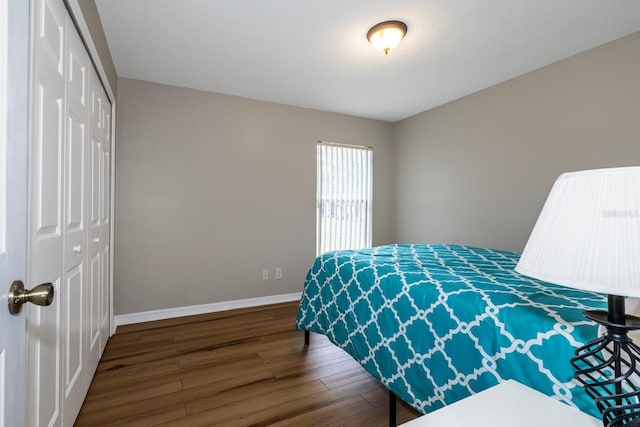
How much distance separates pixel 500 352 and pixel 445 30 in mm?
2149

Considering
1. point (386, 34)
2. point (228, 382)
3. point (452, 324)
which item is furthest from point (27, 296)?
point (386, 34)

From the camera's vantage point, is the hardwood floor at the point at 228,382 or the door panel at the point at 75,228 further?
the hardwood floor at the point at 228,382

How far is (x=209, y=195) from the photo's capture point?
3.29 metres

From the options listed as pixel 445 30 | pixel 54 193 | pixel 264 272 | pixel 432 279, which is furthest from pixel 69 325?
pixel 445 30

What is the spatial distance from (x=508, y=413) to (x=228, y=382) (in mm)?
1731

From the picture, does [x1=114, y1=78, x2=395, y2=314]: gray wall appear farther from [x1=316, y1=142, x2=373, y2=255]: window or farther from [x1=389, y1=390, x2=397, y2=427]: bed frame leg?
[x1=389, y1=390, x2=397, y2=427]: bed frame leg

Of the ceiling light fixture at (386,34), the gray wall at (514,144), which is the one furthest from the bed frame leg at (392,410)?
the ceiling light fixture at (386,34)

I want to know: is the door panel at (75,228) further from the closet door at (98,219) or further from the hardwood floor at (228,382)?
the hardwood floor at (228,382)

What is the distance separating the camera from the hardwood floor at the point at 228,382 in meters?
1.63

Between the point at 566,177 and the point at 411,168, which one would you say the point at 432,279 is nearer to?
the point at 566,177

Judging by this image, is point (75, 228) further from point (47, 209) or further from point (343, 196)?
point (343, 196)

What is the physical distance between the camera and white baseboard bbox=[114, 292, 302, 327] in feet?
9.66

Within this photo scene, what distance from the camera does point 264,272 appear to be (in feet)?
11.8

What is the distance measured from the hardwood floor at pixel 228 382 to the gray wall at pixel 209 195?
59 cm
